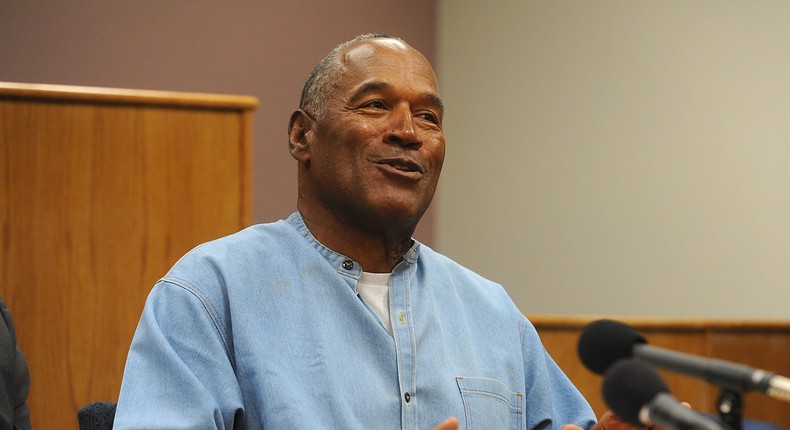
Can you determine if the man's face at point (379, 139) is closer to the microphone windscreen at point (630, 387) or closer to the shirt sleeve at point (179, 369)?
the shirt sleeve at point (179, 369)

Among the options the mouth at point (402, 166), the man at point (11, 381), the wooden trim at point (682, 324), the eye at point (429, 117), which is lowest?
the wooden trim at point (682, 324)

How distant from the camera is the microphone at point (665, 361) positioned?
3.09 feet

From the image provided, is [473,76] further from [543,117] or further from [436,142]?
[436,142]

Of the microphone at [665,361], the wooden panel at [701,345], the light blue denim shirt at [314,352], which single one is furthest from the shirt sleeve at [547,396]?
the wooden panel at [701,345]

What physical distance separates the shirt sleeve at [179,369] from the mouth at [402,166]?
0.41 metres

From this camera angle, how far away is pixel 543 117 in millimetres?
4285

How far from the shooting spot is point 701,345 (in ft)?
10.9

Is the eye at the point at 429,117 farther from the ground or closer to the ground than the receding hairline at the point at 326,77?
closer to the ground

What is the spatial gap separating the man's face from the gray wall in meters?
1.96

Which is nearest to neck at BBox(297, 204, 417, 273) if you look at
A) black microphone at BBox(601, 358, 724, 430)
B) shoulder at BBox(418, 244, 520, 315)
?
shoulder at BBox(418, 244, 520, 315)

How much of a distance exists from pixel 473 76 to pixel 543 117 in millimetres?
374

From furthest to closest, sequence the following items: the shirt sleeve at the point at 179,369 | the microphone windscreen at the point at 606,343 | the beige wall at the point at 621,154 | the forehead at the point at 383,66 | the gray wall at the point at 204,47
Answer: the beige wall at the point at 621,154
the gray wall at the point at 204,47
the forehead at the point at 383,66
the shirt sleeve at the point at 179,369
the microphone windscreen at the point at 606,343

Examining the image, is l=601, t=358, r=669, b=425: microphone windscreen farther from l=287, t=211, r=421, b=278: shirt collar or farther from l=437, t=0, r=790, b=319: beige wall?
l=437, t=0, r=790, b=319: beige wall

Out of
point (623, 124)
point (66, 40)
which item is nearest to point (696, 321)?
point (623, 124)
